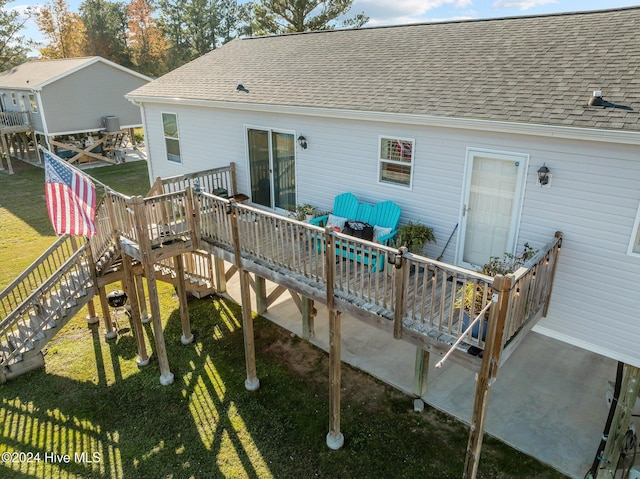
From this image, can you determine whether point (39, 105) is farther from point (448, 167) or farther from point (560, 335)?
point (560, 335)

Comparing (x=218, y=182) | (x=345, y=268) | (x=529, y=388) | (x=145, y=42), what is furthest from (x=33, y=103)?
(x=529, y=388)

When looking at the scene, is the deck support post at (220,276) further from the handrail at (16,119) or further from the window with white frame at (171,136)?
the handrail at (16,119)

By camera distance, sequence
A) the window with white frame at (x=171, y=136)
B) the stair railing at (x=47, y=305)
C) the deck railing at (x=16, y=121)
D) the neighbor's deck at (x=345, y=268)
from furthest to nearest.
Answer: the deck railing at (x=16, y=121)
the window with white frame at (x=171, y=136)
the stair railing at (x=47, y=305)
the neighbor's deck at (x=345, y=268)

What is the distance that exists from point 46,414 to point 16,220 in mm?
12817

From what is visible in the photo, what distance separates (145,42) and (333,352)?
5053 centimetres

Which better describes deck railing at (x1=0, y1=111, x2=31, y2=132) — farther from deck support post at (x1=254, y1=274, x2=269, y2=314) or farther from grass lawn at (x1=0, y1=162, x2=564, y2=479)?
deck support post at (x1=254, y1=274, x2=269, y2=314)

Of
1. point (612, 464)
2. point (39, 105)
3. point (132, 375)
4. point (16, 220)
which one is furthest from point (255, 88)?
point (39, 105)

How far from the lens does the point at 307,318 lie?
1037cm

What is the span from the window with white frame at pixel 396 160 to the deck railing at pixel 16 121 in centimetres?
2563

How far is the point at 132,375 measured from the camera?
9.73 meters

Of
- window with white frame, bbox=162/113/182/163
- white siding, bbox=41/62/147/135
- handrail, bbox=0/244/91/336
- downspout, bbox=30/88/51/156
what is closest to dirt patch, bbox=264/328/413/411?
handrail, bbox=0/244/91/336

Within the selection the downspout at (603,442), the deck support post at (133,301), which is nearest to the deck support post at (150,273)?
the deck support post at (133,301)

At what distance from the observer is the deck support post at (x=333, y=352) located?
21.7 feet

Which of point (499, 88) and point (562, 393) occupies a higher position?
point (499, 88)
